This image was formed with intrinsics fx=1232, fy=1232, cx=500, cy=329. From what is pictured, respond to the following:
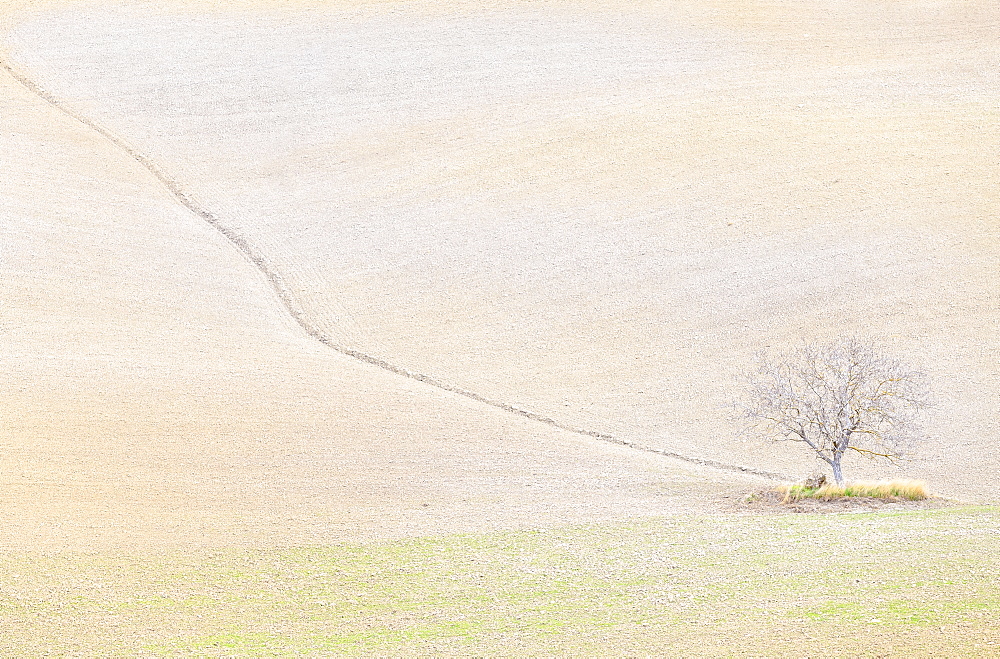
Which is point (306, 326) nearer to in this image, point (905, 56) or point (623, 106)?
point (623, 106)

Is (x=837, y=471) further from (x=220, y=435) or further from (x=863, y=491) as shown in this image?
(x=220, y=435)

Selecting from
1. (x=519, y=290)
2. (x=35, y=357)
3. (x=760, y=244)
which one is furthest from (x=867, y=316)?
(x=35, y=357)

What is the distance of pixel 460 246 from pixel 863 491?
17105 millimetres

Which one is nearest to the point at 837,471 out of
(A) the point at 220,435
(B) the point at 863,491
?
(B) the point at 863,491

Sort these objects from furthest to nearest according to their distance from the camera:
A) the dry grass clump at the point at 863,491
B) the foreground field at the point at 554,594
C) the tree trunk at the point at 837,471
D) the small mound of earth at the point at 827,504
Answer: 1. the tree trunk at the point at 837,471
2. the dry grass clump at the point at 863,491
3. the small mound of earth at the point at 827,504
4. the foreground field at the point at 554,594

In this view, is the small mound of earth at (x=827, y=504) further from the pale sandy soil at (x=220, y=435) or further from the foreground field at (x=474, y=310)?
the pale sandy soil at (x=220, y=435)

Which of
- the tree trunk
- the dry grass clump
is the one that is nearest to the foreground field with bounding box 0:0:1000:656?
the dry grass clump

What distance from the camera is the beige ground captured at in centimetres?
2194

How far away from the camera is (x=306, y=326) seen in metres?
31.6

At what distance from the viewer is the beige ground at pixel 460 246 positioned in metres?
21.9

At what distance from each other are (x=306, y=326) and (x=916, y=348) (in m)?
15.0

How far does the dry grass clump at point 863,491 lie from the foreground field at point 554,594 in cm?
239

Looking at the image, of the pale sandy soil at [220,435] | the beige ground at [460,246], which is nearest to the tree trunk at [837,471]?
the pale sandy soil at [220,435]

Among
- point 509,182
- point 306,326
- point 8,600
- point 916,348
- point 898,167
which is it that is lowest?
point 8,600
